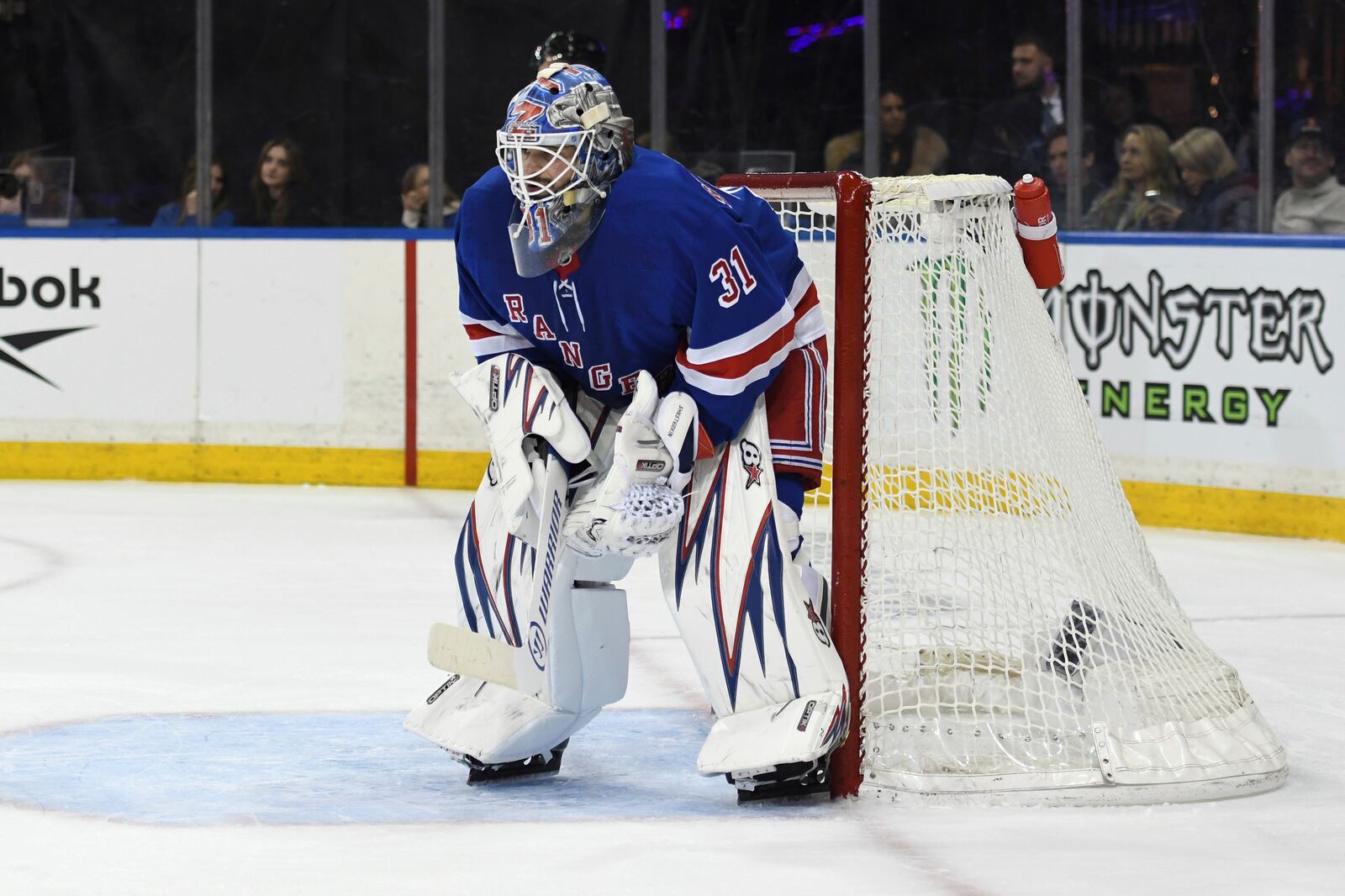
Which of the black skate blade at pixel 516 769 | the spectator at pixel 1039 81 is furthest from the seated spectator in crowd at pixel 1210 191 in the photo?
the black skate blade at pixel 516 769

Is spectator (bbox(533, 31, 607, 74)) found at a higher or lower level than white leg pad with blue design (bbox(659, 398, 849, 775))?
higher

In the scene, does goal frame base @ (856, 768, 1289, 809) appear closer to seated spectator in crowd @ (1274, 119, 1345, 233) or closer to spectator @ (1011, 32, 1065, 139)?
seated spectator in crowd @ (1274, 119, 1345, 233)

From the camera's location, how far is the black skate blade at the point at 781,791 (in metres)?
2.97

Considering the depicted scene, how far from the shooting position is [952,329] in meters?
3.53

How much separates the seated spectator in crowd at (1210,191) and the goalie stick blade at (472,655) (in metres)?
3.73

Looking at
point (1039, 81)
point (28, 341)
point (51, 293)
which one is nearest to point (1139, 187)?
point (1039, 81)

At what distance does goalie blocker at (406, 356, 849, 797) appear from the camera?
2.91m

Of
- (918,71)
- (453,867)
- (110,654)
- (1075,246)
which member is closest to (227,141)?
(918,71)

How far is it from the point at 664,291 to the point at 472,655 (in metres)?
0.65

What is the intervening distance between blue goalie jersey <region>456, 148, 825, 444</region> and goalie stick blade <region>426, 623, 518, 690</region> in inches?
16.0

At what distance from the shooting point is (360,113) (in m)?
7.28

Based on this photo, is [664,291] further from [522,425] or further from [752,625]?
[752,625]

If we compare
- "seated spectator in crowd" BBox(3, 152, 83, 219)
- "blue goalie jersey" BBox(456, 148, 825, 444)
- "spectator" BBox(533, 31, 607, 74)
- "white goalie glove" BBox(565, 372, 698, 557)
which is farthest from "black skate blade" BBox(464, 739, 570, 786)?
"seated spectator in crowd" BBox(3, 152, 83, 219)

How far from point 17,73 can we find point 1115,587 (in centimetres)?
535
